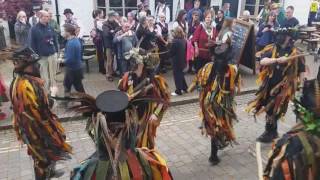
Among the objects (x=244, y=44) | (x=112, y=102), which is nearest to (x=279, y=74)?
(x=112, y=102)

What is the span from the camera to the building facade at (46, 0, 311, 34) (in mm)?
13719

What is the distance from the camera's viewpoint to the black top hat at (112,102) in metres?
2.73

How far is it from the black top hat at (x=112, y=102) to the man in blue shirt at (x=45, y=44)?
5530 mm

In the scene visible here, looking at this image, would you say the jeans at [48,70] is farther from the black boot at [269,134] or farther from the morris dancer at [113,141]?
the morris dancer at [113,141]

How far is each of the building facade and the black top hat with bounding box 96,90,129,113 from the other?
11055 millimetres

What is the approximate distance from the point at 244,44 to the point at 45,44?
5.47 meters

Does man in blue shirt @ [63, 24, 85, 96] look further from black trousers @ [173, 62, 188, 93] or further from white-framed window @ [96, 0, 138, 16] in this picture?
white-framed window @ [96, 0, 138, 16]

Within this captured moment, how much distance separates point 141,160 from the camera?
113 inches

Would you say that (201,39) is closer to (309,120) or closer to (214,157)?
(214,157)

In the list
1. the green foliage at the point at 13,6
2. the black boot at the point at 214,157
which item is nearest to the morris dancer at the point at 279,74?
the black boot at the point at 214,157

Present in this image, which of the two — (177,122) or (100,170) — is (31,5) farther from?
(100,170)

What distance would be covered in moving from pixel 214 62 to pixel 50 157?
2752mm

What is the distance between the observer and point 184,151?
6.37 meters

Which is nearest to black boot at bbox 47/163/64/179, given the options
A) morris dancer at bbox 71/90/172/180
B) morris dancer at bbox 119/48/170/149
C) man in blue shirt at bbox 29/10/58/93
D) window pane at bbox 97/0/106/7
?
morris dancer at bbox 119/48/170/149
